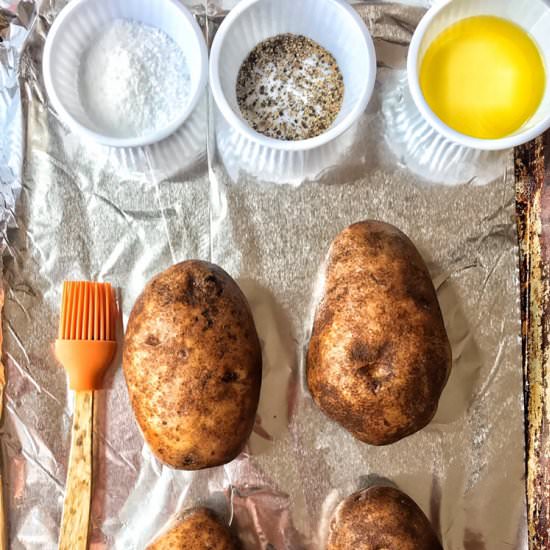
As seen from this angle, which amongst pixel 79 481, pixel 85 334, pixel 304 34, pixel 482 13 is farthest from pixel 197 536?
pixel 482 13

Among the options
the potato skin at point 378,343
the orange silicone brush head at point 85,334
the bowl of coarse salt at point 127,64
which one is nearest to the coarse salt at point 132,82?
the bowl of coarse salt at point 127,64

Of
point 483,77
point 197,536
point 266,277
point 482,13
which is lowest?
point 197,536

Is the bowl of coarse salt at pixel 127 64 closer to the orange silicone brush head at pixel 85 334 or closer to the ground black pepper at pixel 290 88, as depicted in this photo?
the ground black pepper at pixel 290 88

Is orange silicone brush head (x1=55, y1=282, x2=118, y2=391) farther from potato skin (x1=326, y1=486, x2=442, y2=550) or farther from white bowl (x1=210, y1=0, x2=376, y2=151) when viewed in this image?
potato skin (x1=326, y1=486, x2=442, y2=550)

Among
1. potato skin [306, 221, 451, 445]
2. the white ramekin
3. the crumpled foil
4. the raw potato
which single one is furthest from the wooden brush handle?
the white ramekin

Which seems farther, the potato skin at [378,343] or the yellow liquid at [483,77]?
the yellow liquid at [483,77]

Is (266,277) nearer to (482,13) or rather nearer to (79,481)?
(79,481)
